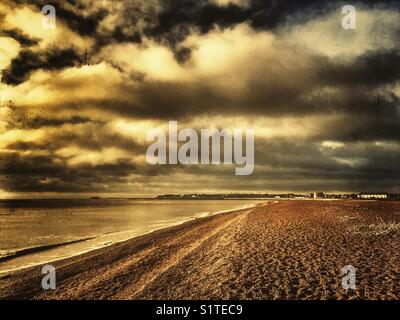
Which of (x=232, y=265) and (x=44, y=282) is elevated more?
(x=232, y=265)

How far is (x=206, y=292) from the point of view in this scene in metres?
11.4

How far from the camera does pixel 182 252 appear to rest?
763 inches

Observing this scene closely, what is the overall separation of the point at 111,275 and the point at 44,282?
334cm

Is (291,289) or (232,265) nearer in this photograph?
(291,289)
